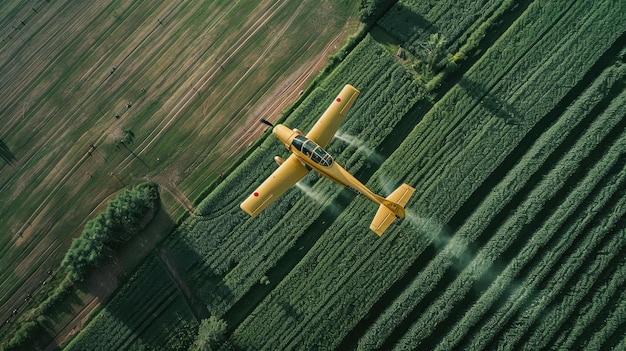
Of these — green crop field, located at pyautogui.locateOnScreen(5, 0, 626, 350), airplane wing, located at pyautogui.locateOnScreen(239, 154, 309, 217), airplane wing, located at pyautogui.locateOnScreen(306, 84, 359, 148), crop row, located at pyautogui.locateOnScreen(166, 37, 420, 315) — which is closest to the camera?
airplane wing, located at pyautogui.locateOnScreen(239, 154, 309, 217)

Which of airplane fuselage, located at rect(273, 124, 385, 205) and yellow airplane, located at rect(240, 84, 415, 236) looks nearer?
yellow airplane, located at rect(240, 84, 415, 236)

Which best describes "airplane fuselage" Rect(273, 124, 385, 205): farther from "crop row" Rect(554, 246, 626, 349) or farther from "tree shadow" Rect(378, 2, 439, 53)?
"crop row" Rect(554, 246, 626, 349)

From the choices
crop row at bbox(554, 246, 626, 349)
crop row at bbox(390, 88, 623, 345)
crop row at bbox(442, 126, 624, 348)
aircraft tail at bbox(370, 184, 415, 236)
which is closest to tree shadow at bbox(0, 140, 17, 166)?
aircraft tail at bbox(370, 184, 415, 236)

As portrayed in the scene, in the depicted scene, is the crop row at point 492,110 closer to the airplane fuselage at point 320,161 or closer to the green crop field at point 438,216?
the green crop field at point 438,216

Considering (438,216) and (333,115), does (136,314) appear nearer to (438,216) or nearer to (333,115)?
(333,115)

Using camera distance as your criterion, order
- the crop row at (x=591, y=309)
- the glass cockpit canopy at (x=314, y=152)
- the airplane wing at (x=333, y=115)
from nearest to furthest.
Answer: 1. the crop row at (x=591, y=309)
2. the glass cockpit canopy at (x=314, y=152)
3. the airplane wing at (x=333, y=115)

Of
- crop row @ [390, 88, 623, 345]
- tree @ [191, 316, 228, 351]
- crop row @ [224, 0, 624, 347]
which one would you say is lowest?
crop row @ [390, 88, 623, 345]

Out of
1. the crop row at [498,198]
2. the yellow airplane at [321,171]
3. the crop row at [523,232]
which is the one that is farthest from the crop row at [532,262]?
the yellow airplane at [321,171]
